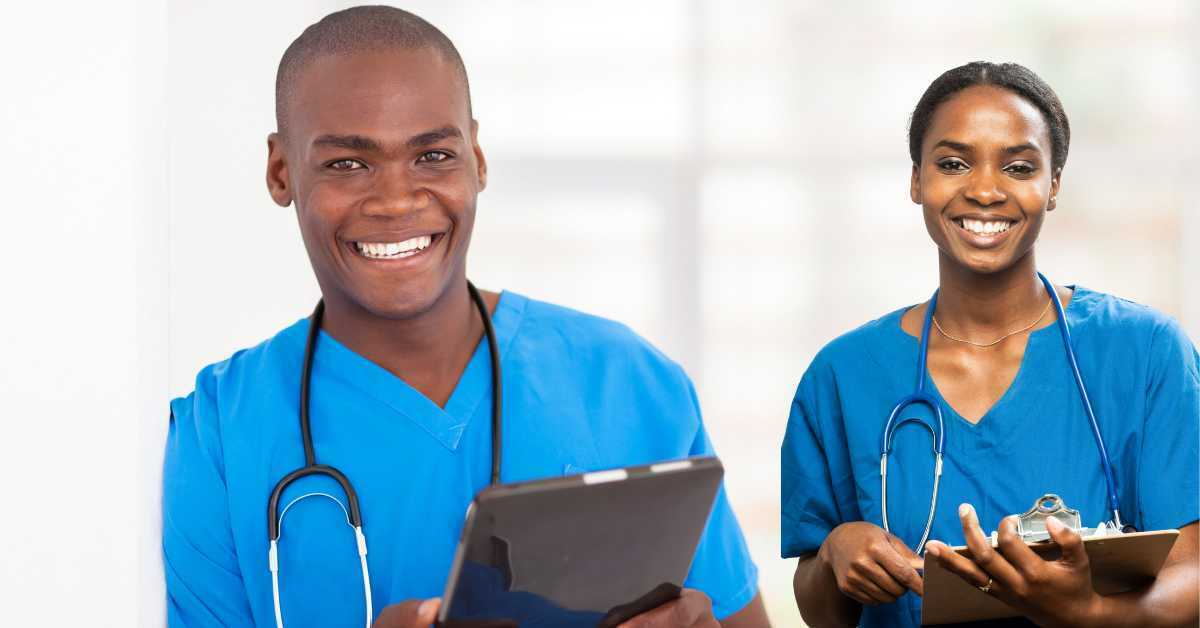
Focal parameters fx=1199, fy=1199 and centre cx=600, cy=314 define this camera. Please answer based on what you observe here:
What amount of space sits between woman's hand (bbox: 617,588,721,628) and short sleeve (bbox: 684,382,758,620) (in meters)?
0.16

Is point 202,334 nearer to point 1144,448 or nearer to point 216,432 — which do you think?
point 216,432

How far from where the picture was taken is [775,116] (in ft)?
11.7

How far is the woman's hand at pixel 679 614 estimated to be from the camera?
1024mm

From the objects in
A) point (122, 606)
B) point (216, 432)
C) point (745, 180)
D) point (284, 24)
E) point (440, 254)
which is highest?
point (284, 24)

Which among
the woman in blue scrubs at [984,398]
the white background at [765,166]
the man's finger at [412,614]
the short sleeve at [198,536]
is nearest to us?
the man's finger at [412,614]

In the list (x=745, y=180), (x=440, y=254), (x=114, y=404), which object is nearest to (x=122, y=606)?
(x=114, y=404)

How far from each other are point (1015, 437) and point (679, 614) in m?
0.59

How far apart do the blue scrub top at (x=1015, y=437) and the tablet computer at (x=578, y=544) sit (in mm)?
532

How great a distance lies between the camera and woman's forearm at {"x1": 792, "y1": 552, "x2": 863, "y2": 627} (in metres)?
1.42

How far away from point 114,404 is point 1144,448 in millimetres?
1088

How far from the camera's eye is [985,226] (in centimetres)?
142

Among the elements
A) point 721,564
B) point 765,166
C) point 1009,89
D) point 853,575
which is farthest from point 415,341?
point 765,166

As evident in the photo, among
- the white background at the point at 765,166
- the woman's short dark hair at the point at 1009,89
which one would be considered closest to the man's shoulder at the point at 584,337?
the woman's short dark hair at the point at 1009,89

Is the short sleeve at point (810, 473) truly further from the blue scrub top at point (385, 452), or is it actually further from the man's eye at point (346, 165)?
the man's eye at point (346, 165)
